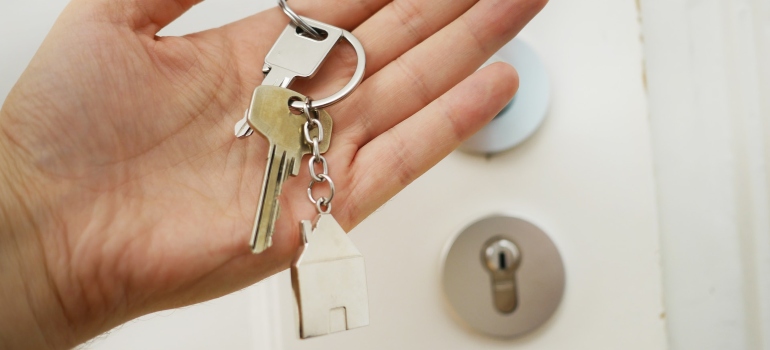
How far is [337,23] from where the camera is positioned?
583mm

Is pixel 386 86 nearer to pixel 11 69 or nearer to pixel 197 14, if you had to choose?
pixel 197 14

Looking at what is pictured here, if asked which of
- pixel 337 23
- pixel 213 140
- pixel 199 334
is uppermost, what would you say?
pixel 337 23

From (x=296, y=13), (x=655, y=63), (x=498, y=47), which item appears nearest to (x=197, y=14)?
(x=296, y=13)

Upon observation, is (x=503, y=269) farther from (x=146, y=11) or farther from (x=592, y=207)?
(x=146, y=11)

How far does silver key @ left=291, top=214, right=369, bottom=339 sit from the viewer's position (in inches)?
16.6

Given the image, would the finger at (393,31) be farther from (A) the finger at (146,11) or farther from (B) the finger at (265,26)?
(A) the finger at (146,11)

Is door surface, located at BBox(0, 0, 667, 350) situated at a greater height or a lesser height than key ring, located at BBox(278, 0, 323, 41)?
lesser

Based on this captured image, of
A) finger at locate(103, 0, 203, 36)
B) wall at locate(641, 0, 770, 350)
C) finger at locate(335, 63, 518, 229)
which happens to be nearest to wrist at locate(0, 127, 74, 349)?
finger at locate(103, 0, 203, 36)

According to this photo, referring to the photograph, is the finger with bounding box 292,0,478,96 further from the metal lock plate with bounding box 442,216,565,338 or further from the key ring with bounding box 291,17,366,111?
the metal lock plate with bounding box 442,216,565,338

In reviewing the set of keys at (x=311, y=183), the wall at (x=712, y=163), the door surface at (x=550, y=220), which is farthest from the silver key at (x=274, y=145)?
the wall at (x=712, y=163)

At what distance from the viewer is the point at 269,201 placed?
0.45 meters

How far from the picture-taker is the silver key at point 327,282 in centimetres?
42

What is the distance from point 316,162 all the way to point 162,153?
0.13 meters

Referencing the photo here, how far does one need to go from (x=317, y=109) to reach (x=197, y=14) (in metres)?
0.20
